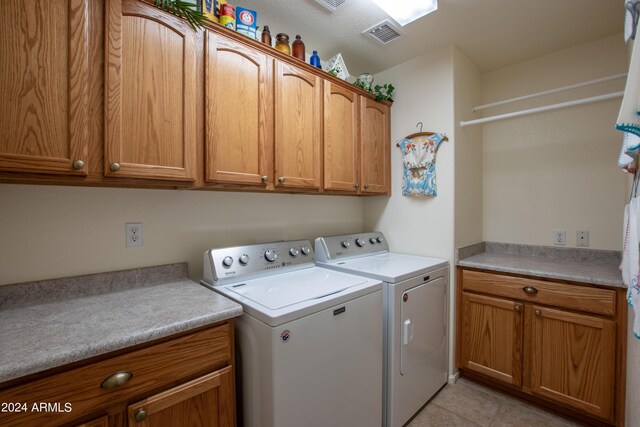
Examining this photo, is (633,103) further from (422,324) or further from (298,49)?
(298,49)

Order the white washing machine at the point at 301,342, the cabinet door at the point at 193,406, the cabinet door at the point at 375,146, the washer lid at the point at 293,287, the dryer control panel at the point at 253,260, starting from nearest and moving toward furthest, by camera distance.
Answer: the cabinet door at the point at 193,406
the white washing machine at the point at 301,342
the washer lid at the point at 293,287
the dryer control panel at the point at 253,260
the cabinet door at the point at 375,146

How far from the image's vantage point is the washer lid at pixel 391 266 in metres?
1.65

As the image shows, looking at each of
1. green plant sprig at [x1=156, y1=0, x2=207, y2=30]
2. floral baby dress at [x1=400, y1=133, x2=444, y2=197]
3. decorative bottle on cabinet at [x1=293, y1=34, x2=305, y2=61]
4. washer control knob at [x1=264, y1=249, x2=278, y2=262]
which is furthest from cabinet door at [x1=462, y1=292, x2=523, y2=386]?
green plant sprig at [x1=156, y1=0, x2=207, y2=30]

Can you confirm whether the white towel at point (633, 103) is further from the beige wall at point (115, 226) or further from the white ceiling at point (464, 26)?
the beige wall at point (115, 226)

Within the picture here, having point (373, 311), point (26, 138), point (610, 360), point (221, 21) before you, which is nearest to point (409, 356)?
point (373, 311)

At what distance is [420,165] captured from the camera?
7.37 ft

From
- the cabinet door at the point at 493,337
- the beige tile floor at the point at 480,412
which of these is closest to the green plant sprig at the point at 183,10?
the cabinet door at the point at 493,337

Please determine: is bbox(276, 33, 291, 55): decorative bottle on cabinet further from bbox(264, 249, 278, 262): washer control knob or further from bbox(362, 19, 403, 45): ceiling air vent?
bbox(264, 249, 278, 262): washer control knob

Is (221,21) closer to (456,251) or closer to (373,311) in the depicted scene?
(373,311)

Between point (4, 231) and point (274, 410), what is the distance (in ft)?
4.26

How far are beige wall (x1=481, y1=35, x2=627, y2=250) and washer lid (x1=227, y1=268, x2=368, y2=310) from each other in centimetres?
167

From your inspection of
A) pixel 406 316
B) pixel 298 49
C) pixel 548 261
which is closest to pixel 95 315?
pixel 406 316

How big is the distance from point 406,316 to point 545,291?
90cm

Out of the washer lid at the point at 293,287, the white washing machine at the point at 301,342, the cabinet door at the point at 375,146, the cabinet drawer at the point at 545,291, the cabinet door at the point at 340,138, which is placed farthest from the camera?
the cabinet door at the point at 375,146
